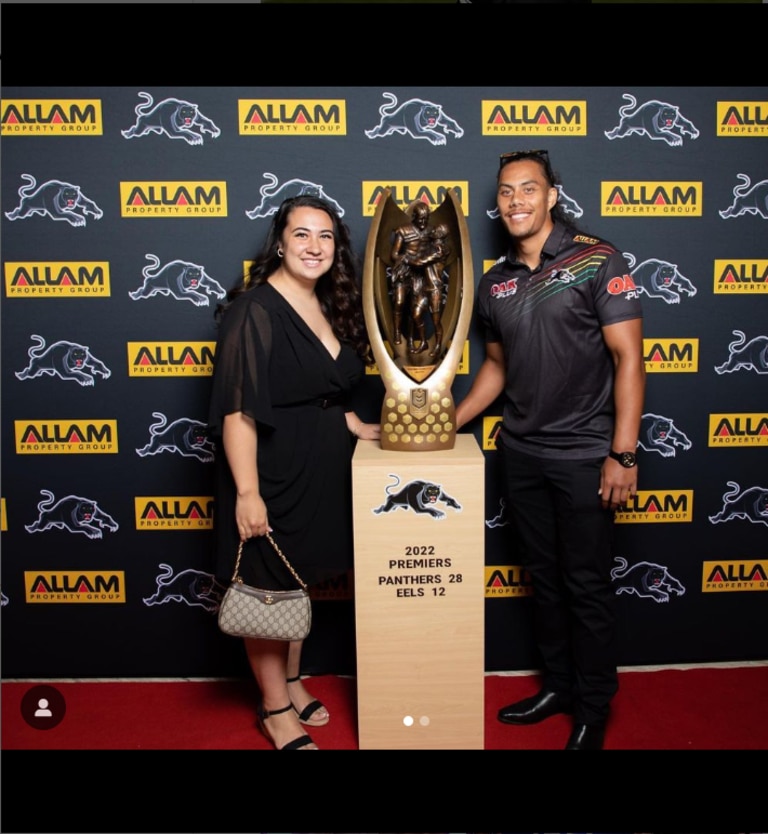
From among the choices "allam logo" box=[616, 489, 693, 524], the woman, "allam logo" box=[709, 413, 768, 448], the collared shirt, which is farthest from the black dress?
"allam logo" box=[709, 413, 768, 448]

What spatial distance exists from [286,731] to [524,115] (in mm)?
2071

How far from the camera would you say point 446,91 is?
2346 mm

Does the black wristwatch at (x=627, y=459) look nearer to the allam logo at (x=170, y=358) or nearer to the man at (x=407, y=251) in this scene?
the man at (x=407, y=251)

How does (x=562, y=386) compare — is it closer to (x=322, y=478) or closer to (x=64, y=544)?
(x=322, y=478)

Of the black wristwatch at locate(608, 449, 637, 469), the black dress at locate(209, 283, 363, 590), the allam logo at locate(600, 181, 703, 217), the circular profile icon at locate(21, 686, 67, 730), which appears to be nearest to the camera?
the black dress at locate(209, 283, 363, 590)

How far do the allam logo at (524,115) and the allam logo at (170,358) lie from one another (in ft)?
3.88

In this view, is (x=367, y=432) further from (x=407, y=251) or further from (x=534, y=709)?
(x=534, y=709)

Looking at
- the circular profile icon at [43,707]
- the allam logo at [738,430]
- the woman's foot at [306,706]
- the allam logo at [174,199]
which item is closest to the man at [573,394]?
the allam logo at [738,430]

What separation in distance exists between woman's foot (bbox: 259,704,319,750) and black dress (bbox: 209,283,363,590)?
0.42 m

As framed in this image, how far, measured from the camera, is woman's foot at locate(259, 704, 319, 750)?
2101mm

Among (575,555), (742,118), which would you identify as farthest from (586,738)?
(742,118)

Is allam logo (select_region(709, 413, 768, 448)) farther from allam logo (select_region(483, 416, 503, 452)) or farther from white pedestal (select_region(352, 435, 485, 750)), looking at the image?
white pedestal (select_region(352, 435, 485, 750))

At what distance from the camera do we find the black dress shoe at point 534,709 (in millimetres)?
2244

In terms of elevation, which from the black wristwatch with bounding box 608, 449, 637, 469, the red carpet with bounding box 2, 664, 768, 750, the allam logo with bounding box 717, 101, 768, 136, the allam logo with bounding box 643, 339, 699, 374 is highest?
the allam logo with bounding box 717, 101, 768, 136
